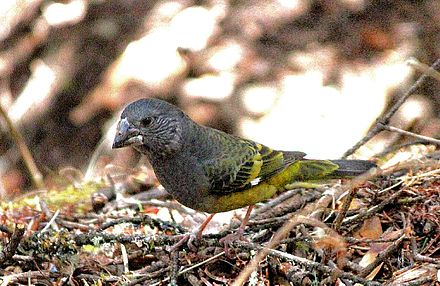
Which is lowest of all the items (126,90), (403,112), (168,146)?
(403,112)

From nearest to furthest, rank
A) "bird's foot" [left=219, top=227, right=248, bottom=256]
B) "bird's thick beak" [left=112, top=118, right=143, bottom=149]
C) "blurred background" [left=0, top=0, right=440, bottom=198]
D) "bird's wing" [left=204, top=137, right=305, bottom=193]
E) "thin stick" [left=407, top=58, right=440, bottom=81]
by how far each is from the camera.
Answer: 1. "thin stick" [left=407, top=58, right=440, bottom=81]
2. "bird's foot" [left=219, top=227, right=248, bottom=256]
3. "bird's thick beak" [left=112, top=118, right=143, bottom=149]
4. "bird's wing" [left=204, top=137, right=305, bottom=193]
5. "blurred background" [left=0, top=0, right=440, bottom=198]

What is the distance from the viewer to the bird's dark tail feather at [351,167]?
5.11m

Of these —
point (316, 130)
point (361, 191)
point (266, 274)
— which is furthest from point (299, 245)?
point (316, 130)

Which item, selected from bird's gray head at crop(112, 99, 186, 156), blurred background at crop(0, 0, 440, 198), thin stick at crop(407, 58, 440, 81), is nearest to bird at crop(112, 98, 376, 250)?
bird's gray head at crop(112, 99, 186, 156)

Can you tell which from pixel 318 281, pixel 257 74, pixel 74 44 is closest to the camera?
pixel 318 281

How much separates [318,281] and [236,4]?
22.2 ft

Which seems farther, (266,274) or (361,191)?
(361,191)

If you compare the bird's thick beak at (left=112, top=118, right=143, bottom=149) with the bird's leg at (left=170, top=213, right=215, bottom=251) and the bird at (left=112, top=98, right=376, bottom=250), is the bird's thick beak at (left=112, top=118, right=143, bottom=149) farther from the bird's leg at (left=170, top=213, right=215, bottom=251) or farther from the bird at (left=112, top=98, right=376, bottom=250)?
the bird's leg at (left=170, top=213, right=215, bottom=251)

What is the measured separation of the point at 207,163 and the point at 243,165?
0.27m

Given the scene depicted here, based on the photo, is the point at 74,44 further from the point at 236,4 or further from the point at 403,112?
the point at 403,112

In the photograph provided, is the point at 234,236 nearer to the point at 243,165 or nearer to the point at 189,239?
the point at 189,239

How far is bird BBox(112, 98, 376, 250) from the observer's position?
4844mm

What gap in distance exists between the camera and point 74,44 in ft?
33.3

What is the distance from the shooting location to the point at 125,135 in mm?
4738
